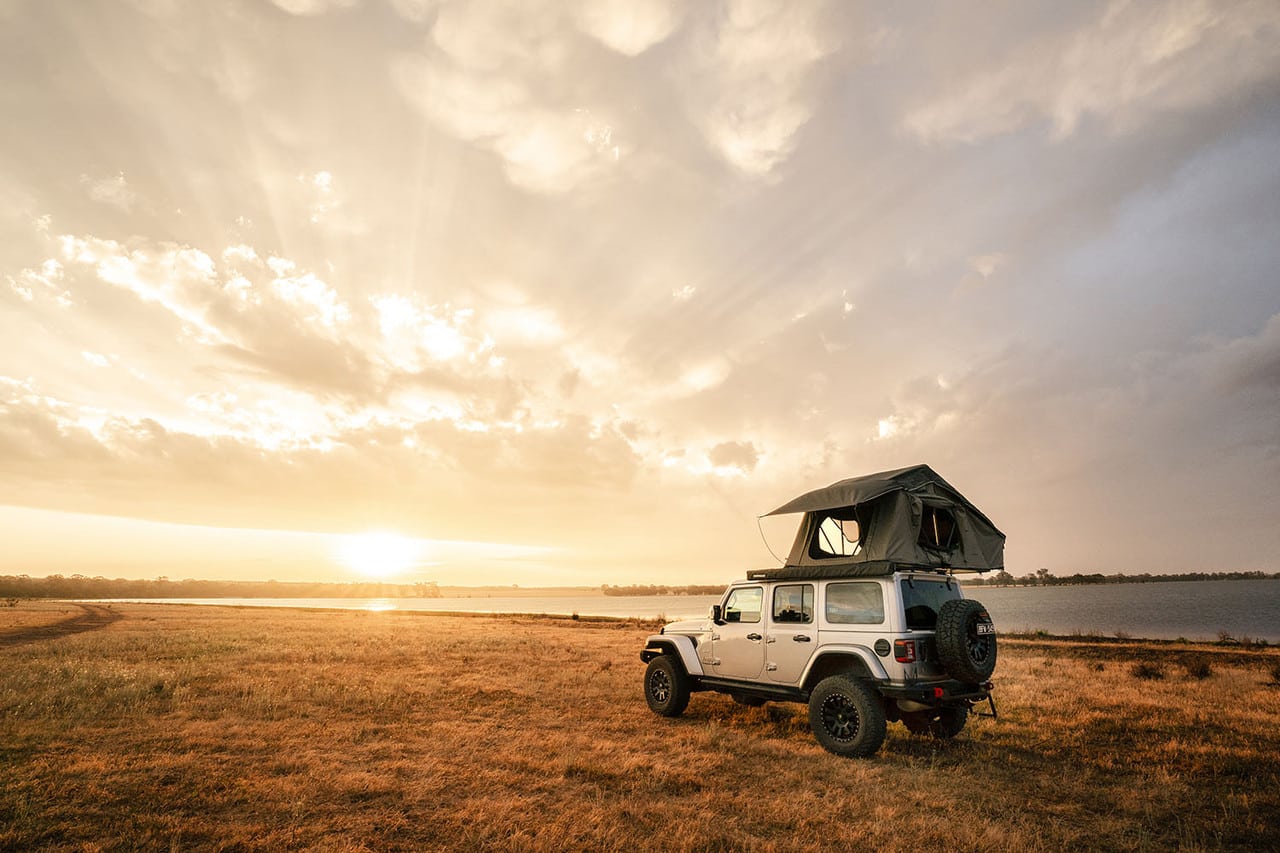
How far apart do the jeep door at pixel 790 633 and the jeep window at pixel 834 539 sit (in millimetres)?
865

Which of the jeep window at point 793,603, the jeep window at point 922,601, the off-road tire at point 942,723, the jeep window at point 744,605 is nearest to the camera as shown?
the jeep window at point 922,601

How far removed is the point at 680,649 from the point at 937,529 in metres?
4.88

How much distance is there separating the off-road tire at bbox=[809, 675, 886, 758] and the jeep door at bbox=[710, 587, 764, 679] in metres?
1.26

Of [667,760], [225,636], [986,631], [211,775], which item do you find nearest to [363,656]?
[225,636]

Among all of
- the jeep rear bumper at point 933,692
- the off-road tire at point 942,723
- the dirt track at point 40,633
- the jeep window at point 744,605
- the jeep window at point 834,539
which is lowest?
the dirt track at point 40,633

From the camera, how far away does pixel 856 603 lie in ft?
29.2

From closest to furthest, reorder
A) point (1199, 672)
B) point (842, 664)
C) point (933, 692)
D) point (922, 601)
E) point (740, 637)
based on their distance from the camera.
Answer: point (933, 692), point (922, 601), point (842, 664), point (740, 637), point (1199, 672)

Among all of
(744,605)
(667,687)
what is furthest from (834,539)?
(667,687)

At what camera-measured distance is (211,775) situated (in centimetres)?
731

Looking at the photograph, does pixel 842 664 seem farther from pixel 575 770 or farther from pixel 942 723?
pixel 575 770

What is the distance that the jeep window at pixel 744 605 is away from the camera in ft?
33.6

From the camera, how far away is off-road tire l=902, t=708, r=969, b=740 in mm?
9656

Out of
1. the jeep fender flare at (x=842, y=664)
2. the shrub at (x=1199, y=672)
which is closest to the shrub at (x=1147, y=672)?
the shrub at (x=1199, y=672)

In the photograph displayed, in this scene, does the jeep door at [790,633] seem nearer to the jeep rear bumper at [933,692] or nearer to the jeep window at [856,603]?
the jeep window at [856,603]
